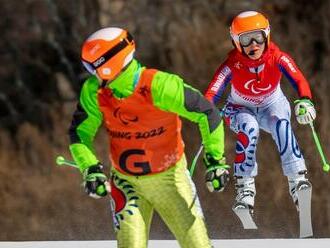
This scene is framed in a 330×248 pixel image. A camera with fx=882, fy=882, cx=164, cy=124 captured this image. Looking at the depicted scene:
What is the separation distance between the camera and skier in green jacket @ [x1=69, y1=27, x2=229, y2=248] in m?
3.27

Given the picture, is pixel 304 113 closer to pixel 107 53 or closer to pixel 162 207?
pixel 162 207

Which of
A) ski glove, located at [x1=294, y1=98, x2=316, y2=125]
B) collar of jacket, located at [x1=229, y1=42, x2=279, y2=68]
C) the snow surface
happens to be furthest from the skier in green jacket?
the snow surface

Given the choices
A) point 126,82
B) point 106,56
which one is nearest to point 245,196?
point 126,82

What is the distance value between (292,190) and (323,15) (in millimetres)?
1640

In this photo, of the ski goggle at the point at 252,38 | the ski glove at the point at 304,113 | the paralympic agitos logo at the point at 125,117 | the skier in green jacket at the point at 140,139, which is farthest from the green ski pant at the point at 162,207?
the ski goggle at the point at 252,38

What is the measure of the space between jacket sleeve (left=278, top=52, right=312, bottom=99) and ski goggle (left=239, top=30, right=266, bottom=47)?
154 millimetres

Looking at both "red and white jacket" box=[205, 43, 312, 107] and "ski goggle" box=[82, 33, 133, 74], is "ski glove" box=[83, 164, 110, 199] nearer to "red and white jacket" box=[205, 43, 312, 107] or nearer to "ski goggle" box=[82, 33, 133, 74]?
"ski goggle" box=[82, 33, 133, 74]

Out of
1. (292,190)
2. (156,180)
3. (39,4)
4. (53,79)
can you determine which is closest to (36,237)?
(53,79)

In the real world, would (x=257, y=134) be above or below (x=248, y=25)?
below

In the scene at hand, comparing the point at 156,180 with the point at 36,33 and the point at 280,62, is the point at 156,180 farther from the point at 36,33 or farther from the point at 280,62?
the point at 36,33

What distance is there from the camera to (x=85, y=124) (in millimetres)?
3391

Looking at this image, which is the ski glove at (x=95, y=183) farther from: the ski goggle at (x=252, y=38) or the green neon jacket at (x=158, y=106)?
the ski goggle at (x=252, y=38)

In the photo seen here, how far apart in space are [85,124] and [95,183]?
0.24 metres

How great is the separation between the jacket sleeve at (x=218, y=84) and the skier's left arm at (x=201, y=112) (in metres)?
0.80
